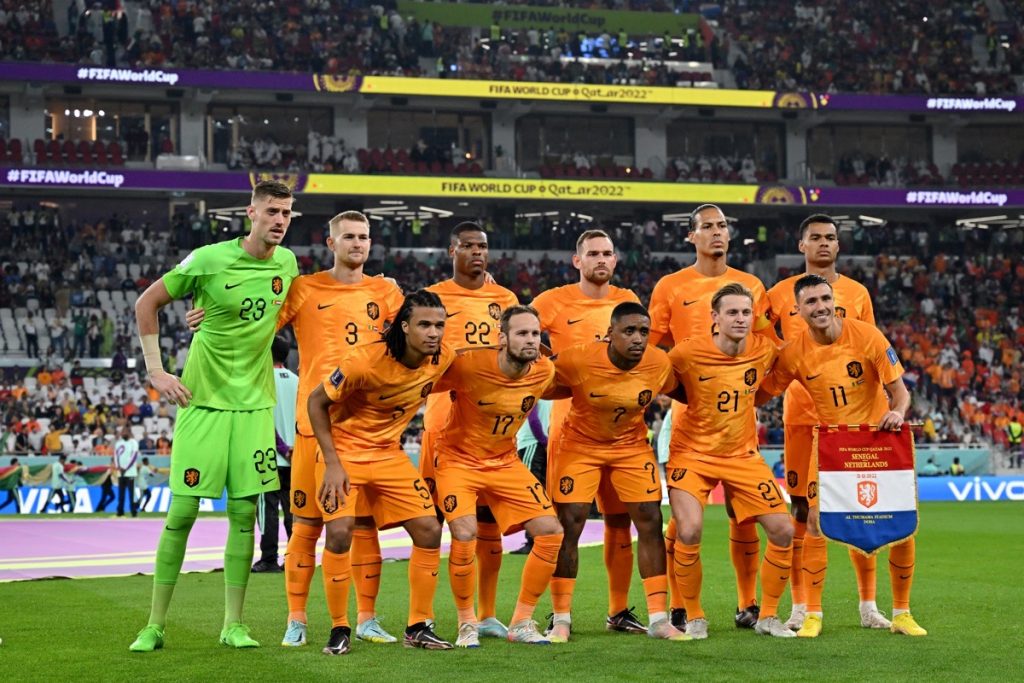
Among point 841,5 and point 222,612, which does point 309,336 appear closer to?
point 222,612

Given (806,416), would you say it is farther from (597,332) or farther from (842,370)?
(597,332)

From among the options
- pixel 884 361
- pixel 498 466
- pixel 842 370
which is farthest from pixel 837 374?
pixel 498 466

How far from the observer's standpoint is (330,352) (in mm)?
8477

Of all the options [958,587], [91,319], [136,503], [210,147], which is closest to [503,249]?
[210,147]

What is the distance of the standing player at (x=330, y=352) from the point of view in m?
8.34

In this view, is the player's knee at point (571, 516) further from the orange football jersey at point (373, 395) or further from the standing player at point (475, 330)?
the orange football jersey at point (373, 395)

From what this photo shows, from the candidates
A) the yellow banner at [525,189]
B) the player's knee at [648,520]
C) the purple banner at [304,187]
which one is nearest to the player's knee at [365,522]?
the player's knee at [648,520]

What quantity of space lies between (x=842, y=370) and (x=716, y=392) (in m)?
0.90

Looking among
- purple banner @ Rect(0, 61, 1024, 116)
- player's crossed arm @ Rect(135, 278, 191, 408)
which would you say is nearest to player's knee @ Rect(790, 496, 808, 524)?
player's crossed arm @ Rect(135, 278, 191, 408)

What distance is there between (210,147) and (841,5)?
79.8 feet

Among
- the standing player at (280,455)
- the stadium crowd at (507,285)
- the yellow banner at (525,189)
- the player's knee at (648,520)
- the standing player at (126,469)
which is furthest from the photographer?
the yellow banner at (525,189)

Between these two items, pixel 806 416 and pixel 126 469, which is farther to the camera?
pixel 126 469

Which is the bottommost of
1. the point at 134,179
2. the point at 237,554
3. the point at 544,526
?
the point at 237,554

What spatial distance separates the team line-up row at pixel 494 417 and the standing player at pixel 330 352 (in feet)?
0.05
